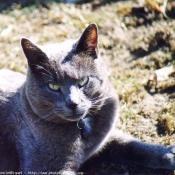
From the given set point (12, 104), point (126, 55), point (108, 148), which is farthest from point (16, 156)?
point (126, 55)

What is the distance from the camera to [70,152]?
2.11 meters

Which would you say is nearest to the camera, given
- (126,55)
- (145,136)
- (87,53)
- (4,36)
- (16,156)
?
(87,53)

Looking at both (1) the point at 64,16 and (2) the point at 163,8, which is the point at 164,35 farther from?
(1) the point at 64,16

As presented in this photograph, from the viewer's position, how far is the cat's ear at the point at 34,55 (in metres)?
1.99

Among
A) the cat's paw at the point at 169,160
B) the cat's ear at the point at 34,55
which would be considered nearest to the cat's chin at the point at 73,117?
the cat's ear at the point at 34,55

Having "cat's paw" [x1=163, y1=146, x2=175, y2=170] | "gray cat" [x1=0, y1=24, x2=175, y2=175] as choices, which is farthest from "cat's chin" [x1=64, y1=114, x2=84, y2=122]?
"cat's paw" [x1=163, y1=146, x2=175, y2=170]

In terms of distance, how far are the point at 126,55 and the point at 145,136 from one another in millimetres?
923

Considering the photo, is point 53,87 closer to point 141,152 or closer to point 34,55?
point 34,55

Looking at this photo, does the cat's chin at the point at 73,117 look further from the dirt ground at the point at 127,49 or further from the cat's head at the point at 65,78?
the dirt ground at the point at 127,49

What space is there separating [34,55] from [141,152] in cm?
90

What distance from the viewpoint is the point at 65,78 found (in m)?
1.97

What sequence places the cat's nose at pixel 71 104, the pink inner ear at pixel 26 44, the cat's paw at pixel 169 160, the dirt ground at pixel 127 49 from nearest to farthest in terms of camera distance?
1. the cat's nose at pixel 71 104
2. the pink inner ear at pixel 26 44
3. the cat's paw at pixel 169 160
4. the dirt ground at pixel 127 49

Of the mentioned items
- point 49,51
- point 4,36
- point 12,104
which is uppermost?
point 49,51

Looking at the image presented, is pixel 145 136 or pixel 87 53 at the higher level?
Answer: pixel 87 53
